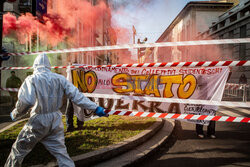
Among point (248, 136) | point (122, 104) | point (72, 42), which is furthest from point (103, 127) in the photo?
point (72, 42)

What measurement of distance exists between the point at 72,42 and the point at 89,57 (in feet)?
22.6

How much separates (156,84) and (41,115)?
2.65 meters

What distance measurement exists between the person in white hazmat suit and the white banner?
6.53ft

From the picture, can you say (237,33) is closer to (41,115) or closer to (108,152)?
(108,152)

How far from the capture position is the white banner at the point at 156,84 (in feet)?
12.8

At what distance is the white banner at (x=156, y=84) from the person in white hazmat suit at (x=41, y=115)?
1.99 metres

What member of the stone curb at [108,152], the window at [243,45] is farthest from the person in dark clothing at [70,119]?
the window at [243,45]

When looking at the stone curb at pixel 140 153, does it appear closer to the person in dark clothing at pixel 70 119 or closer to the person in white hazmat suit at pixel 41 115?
the person in white hazmat suit at pixel 41 115

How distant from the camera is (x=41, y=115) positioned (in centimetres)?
229

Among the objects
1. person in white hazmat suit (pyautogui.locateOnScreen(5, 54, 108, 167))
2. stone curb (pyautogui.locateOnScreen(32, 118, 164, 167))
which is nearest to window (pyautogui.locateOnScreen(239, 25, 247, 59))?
A: stone curb (pyautogui.locateOnScreen(32, 118, 164, 167))

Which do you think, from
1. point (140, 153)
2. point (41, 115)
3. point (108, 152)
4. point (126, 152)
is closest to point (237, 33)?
point (140, 153)

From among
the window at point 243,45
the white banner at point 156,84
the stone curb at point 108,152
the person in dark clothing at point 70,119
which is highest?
the window at point 243,45

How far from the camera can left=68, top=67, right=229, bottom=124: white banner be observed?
3.92 metres

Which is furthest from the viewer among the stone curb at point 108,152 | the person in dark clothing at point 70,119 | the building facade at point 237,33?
the building facade at point 237,33
